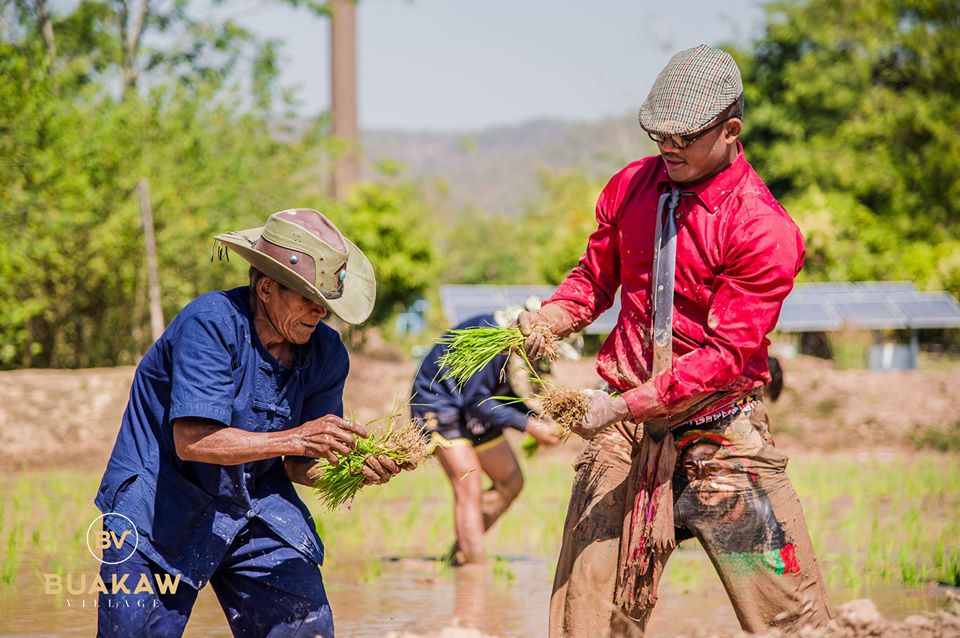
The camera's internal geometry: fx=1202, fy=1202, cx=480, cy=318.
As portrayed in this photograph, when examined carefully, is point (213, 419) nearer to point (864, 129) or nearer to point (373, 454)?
point (373, 454)

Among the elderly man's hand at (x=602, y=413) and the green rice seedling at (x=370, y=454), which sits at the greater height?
the elderly man's hand at (x=602, y=413)

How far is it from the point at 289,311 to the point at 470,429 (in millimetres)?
3646

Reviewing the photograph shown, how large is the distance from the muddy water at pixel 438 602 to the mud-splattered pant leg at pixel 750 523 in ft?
6.20

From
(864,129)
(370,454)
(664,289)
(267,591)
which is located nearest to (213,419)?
(370,454)

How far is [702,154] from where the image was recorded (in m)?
4.22

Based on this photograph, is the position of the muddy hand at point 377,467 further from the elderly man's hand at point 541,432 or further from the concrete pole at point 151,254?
the concrete pole at point 151,254

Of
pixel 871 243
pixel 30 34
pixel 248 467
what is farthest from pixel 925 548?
pixel 871 243

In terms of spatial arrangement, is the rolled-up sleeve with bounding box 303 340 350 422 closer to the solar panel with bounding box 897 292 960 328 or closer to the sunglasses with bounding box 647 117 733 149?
the sunglasses with bounding box 647 117 733 149

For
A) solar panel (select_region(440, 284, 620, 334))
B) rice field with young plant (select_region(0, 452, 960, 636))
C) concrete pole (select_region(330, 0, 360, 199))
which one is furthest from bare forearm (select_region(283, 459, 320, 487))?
concrete pole (select_region(330, 0, 360, 199))

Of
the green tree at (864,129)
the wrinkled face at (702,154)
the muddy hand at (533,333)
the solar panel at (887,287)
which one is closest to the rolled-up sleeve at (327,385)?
the muddy hand at (533,333)

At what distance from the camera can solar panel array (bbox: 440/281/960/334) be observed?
20.6 m

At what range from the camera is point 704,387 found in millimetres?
4082

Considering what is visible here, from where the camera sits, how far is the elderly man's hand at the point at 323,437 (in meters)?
4.02

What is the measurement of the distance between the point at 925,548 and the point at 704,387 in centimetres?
493
